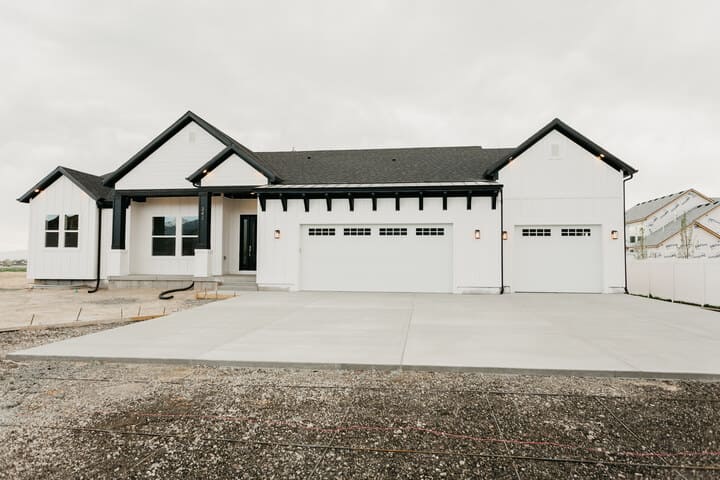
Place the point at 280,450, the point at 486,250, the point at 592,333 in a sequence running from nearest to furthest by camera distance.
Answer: the point at 280,450 < the point at 592,333 < the point at 486,250

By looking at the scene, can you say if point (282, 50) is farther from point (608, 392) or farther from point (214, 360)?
point (608, 392)

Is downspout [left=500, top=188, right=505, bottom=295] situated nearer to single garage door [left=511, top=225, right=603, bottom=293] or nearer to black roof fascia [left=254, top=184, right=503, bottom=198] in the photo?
single garage door [left=511, top=225, right=603, bottom=293]

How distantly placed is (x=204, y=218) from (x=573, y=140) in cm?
1433

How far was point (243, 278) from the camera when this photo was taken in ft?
47.2

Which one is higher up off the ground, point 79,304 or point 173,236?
point 173,236

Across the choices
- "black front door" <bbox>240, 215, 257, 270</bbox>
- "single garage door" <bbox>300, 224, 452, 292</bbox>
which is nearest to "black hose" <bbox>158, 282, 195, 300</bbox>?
"black front door" <bbox>240, 215, 257, 270</bbox>

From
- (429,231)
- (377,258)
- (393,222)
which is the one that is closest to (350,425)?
(377,258)

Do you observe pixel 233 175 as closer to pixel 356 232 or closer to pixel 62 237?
pixel 356 232

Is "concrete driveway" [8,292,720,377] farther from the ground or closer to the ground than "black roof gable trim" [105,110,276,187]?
closer to the ground

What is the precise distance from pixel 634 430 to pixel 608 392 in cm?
95

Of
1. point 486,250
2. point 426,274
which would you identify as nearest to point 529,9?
point 486,250

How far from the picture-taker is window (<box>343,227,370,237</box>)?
45.0 ft

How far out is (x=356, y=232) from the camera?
13773 mm

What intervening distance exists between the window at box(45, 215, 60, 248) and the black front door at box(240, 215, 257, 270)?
7.84 meters
